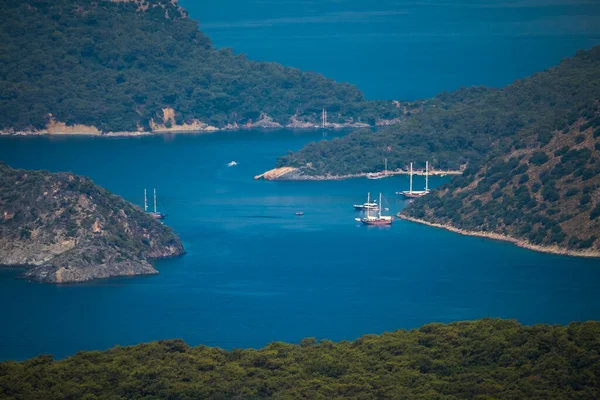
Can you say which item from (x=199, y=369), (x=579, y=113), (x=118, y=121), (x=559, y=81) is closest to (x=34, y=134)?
(x=118, y=121)

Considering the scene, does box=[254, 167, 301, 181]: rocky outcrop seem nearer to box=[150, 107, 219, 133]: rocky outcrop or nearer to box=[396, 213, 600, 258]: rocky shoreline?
box=[396, 213, 600, 258]: rocky shoreline

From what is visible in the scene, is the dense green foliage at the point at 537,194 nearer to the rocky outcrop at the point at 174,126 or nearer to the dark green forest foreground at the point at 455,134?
the dark green forest foreground at the point at 455,134

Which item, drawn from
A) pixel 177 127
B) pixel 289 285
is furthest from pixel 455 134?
pixel 289 285

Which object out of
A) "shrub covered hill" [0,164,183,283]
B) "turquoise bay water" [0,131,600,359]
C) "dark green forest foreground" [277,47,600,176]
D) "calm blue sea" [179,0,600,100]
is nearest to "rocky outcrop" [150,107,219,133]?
"calm blue sea" [179,0,600,100]

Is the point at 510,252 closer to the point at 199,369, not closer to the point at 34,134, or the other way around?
the point at 199,369

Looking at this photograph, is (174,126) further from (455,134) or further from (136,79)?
(455,134)

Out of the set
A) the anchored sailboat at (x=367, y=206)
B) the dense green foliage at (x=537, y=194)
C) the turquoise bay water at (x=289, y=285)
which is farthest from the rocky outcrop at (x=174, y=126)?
the dense green foliage at (x=537, y=194)

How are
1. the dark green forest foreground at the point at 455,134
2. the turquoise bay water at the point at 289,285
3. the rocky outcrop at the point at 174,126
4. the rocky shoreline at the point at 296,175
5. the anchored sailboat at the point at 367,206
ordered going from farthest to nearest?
the rocky outcrop at the point at 174,126 < the dark green forest foreground at the point at 455,134 < the rocky shoreline at the point at 296,175 < the anchored sailboat at the point at 367,206 < the turquoise bay water at the point at 289,285
